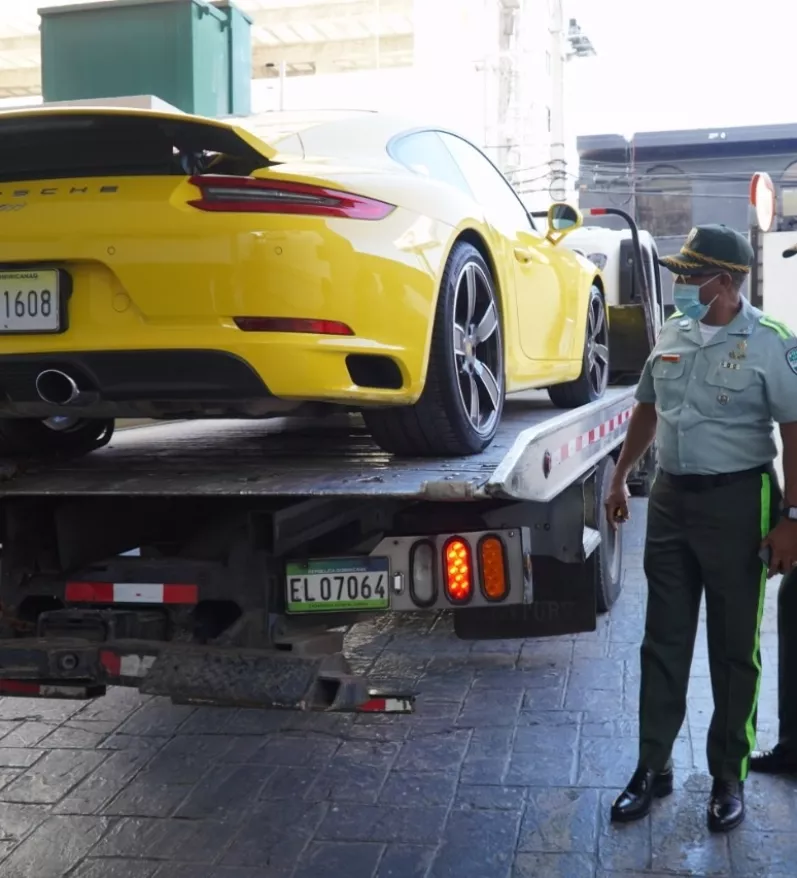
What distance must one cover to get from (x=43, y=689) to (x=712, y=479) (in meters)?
2.11

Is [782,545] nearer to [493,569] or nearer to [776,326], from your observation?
[776,326]

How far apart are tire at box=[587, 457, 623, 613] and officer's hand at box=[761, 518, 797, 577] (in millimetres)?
1506

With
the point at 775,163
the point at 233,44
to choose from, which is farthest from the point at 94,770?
the point at 775,163

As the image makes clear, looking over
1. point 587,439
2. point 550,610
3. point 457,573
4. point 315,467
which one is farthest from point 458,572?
point 587,439

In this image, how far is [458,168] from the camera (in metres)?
4.82

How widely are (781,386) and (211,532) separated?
1.82m

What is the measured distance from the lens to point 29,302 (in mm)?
3297

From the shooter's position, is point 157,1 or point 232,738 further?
point 157,1

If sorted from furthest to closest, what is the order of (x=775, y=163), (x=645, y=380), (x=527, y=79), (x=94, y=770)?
(x=527, y=79), (x=775, y=163), (x=94, y=770), (x=645, y=380)

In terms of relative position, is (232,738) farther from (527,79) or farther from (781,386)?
(527,79)

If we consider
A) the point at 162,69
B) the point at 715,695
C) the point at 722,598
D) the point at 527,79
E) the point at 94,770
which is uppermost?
the point at 527,79

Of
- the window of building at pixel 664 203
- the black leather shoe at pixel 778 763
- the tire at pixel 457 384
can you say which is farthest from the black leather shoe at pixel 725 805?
the window of building at pixel 664 203

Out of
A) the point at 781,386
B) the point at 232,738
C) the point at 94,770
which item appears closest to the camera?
the point at 781,386

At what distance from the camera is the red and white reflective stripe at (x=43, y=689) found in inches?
127
